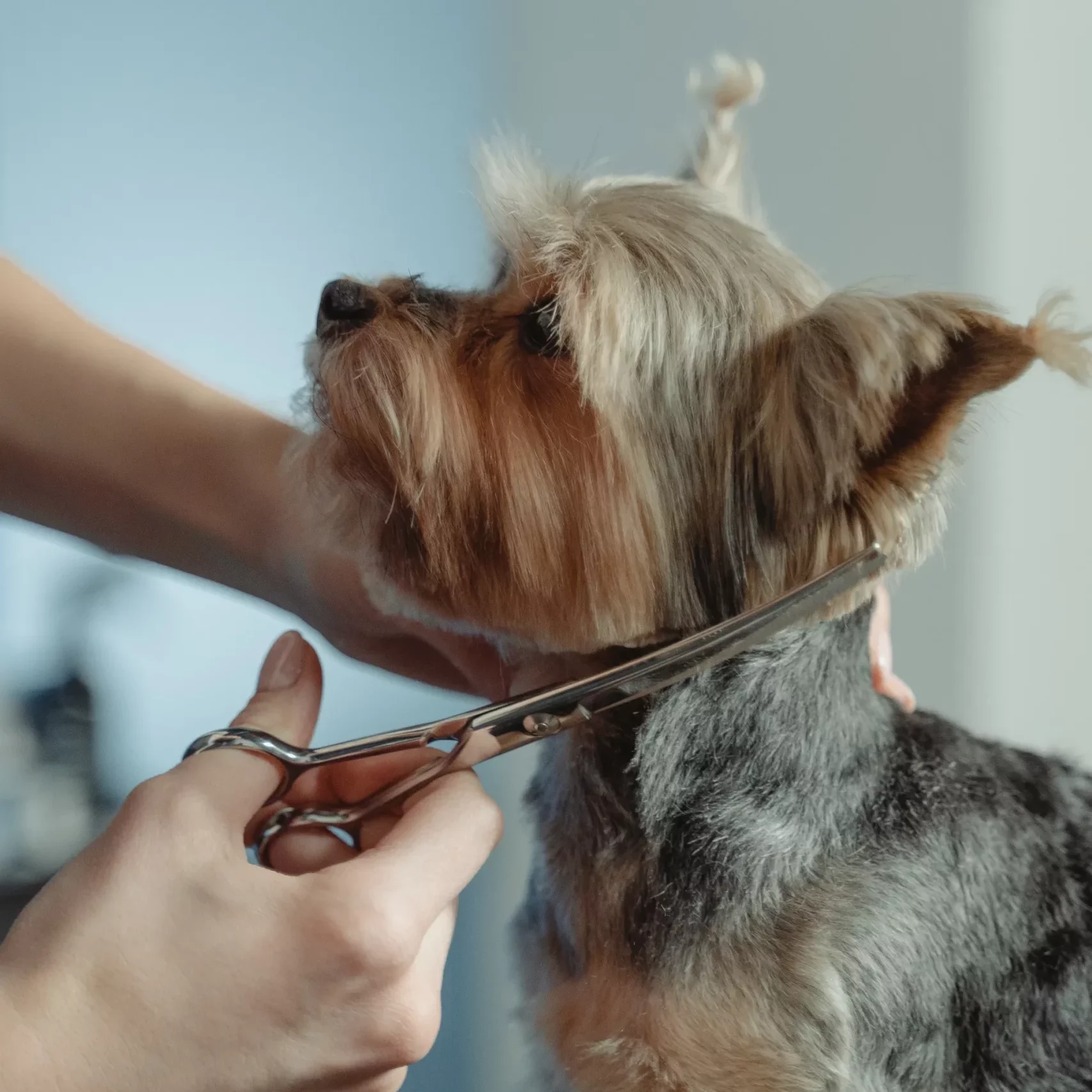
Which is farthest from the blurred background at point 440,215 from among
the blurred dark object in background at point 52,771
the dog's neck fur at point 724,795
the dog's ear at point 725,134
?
the dog's neck fur at point 724,795

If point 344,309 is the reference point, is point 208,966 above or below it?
below

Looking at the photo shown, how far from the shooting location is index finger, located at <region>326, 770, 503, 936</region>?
1.83 ft

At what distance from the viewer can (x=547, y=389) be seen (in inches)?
28.9

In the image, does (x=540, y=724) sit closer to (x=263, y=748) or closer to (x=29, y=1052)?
(x=263, y=748)

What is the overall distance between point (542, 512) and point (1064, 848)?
1.65 feet

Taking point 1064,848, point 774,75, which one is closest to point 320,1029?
point 1064,848

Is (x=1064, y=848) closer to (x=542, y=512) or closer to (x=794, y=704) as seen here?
(x=794, y=704)

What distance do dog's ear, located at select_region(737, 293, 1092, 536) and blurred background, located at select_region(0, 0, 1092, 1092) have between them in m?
0.48

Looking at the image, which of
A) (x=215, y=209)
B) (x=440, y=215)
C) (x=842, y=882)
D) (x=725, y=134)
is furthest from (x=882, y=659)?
(x=215, y=209)

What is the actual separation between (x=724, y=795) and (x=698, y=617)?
14 cm

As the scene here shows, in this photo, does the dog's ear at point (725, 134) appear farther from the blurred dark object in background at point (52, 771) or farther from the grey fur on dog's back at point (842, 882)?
the blurred dark object in background at point (52, 771)

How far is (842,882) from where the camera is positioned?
73 cm

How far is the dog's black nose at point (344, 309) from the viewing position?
0.75 metres

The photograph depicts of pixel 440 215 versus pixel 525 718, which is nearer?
pixel 525 718
